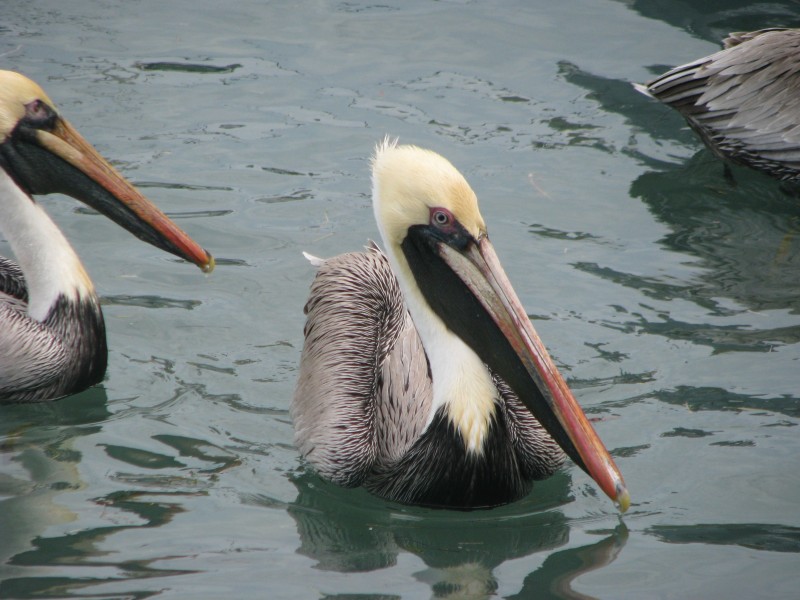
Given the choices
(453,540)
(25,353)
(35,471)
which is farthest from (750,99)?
(35,471)

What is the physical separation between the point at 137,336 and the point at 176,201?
4.15 feet

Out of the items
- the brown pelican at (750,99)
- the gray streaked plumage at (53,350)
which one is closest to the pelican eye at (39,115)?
the gray streaked plumage at (53,350)

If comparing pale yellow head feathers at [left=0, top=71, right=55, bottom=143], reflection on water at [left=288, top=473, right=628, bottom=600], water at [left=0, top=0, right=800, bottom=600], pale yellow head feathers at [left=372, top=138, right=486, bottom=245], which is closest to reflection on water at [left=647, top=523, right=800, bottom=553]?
water at [left=0, top=0, right=800, bottom=600]

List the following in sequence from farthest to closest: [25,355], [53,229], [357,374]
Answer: [53,229] → [25,355] → [357,374]

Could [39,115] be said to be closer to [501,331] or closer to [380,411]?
[380,411]

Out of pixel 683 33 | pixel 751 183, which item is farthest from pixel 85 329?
pixel 683 33

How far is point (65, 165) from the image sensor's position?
502 centimetres

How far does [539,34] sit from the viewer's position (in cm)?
858

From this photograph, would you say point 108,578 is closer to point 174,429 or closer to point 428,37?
point 174,429

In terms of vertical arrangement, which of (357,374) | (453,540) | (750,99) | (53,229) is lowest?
(453,540)

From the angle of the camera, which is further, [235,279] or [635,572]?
[235,279]

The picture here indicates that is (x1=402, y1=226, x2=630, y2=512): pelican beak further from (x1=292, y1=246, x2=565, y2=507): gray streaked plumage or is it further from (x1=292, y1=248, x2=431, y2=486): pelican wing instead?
(x1=292, y1=248, x2=431, y2=486): pelican wing

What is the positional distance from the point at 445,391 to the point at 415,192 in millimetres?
729

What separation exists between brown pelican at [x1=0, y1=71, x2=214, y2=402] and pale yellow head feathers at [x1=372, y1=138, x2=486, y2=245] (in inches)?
44.6
